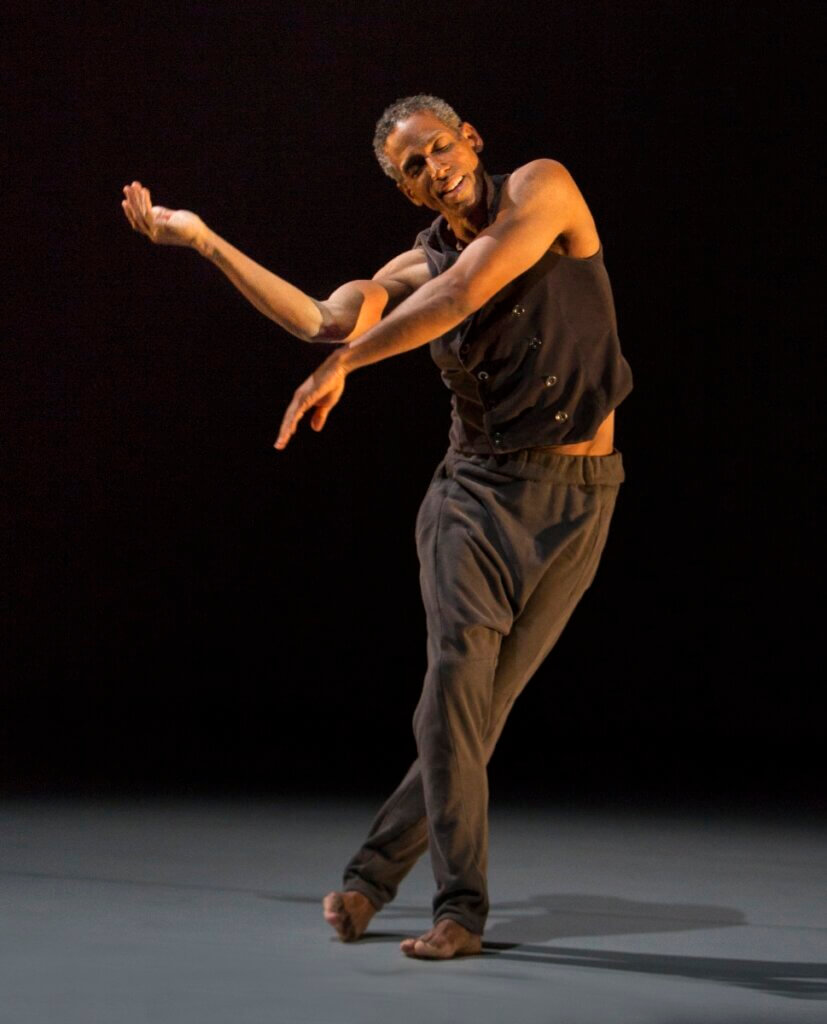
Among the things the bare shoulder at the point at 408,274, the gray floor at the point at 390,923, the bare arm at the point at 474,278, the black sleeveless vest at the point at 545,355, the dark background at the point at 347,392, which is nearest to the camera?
the gray floor at the point at 390,923

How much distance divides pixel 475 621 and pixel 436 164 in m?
0.68

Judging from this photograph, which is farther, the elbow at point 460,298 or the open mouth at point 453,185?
the open mouth at point 453,185

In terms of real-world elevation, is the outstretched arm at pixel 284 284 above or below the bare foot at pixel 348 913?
above

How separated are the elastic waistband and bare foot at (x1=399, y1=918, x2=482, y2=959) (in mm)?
677

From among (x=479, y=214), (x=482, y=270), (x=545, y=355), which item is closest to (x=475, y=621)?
(x=545, y=355)

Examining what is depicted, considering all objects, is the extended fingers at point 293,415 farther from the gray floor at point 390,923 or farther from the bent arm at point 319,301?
the gray floor at point 390,923

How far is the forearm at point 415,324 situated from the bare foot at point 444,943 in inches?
32.1

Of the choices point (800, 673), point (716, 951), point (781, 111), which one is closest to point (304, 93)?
point (781, 111)

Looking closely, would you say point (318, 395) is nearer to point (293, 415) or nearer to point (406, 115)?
point (293, 415)

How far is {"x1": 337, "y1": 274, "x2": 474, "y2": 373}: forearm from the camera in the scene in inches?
101

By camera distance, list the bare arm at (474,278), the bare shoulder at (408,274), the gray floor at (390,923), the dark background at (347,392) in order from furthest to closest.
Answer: the dark background at (347,392), the bare shoulder at (408,274), the bare arm at (474,278), the gray floor at (390,923)

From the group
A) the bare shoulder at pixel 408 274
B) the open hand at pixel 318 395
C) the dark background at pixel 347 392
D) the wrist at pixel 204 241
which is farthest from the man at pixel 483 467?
the dark background at pixel 347 392

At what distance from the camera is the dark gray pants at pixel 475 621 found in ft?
8.87

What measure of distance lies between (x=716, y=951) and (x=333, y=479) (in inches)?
133
